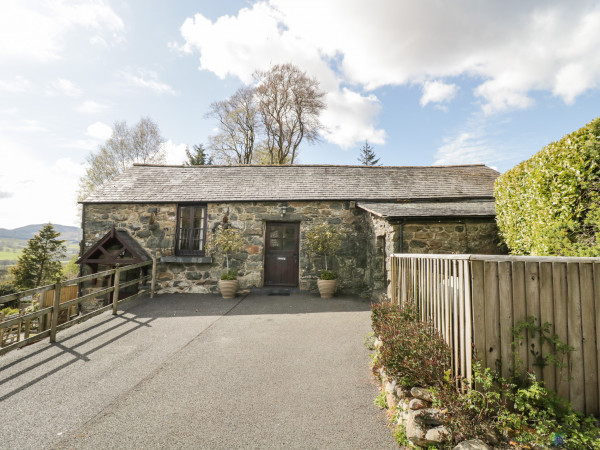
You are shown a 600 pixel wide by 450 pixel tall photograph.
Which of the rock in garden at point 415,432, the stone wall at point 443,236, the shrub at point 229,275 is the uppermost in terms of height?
the stone wall at point 443,236

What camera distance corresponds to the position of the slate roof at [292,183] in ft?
31.7

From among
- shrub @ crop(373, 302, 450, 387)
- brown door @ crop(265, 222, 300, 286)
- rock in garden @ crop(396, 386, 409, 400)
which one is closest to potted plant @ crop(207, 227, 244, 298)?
brown door @ crop(265, 222, 300, 286)

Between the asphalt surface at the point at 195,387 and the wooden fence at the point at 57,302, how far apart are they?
0.23m

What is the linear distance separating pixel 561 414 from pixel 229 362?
12.7ft

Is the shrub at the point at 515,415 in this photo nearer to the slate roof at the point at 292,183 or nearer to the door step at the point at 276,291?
the door step at the point at 276,291

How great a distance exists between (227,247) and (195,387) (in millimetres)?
5602

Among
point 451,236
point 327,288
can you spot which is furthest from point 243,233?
point 451,236

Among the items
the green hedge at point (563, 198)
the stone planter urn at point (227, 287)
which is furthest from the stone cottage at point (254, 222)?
the green hedge at point (563, 198)

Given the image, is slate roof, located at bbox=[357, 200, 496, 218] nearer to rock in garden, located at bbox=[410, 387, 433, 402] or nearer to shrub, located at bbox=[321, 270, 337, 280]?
shrub, located at bbox=[321, 270, 337, 280]

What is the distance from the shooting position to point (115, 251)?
945cm

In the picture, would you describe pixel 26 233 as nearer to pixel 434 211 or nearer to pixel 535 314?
pixel 434 211

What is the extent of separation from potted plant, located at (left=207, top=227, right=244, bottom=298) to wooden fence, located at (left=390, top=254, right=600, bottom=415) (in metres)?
6.92

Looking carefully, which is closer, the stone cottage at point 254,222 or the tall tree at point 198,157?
the stone cottage at point 254,222

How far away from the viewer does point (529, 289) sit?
2596mm
